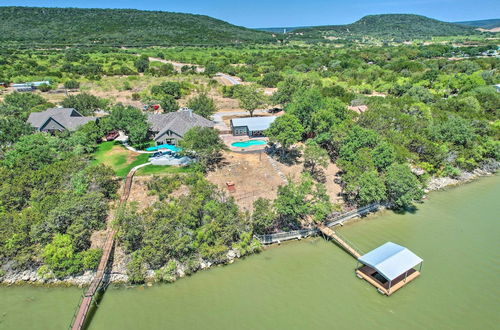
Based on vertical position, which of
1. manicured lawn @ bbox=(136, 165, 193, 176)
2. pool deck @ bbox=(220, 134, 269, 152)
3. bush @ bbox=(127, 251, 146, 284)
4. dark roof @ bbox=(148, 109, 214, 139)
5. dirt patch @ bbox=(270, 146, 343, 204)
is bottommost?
bush @ bbox=(127, 251, 146, 284)

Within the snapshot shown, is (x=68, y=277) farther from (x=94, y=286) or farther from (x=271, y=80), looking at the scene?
(x=271, y=80)

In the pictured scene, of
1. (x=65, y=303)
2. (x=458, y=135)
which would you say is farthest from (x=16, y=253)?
(x=458, y=135)

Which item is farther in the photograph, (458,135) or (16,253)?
(458,135)

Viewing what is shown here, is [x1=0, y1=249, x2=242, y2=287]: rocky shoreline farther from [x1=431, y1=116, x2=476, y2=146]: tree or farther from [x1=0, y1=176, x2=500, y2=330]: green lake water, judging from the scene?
[x1=431, y1=116, x2=476, y2=146]: tree

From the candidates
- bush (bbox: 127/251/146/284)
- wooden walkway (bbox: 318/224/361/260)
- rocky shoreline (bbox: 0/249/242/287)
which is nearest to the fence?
wooden walkway (bbox: 318/224/361/260)

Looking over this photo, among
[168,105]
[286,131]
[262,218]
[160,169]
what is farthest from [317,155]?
[168,105]

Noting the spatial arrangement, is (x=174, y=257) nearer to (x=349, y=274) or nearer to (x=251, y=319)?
(x=251, y=319)

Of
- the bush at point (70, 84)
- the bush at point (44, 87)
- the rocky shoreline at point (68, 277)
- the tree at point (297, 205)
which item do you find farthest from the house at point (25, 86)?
the tree at point (297, 205)
